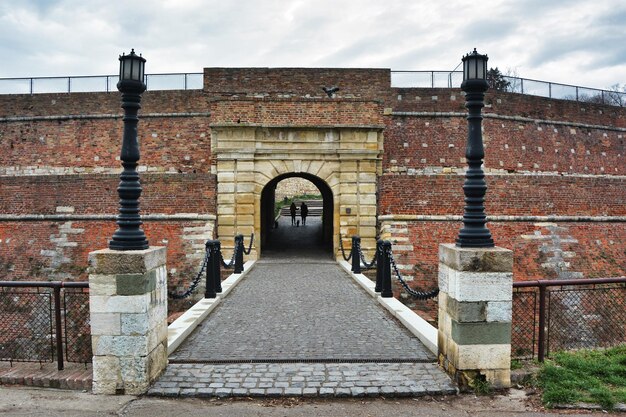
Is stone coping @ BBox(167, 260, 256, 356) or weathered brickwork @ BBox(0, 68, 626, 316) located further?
weathered brickwork @ BBox(0, 68, 626, 316)

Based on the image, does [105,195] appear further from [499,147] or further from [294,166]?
[499,147]

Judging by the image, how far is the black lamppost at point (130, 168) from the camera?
5.14 metres

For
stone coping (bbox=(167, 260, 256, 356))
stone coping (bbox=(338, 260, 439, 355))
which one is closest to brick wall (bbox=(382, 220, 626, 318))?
stone coping (bbox=(338, 260, 439, 355))

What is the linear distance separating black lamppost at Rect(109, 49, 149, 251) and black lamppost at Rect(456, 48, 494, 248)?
11.4ft

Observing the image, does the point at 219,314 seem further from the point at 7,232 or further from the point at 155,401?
the point at 7,232

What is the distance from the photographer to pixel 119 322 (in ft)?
16.2

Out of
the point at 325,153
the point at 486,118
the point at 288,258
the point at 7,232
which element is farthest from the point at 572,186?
the point at 7,232

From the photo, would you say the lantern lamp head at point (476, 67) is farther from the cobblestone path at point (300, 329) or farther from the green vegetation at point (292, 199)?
the green vegetation at point (292, 199)

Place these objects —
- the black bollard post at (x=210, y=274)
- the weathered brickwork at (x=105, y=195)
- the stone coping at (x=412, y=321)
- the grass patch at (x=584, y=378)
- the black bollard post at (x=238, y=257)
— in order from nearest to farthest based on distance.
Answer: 1. the grass patch at (x=584, y=378)
2. the stone coping at (x=412, y=321)
3. the black bollard post at (x=210, y=274)
4. the black bollard post at (x=238, y=257)
5. the weathered brickwork at (x=105, y=195)

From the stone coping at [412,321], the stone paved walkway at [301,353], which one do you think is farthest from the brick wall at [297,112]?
the stone paved walkway at [301,353]

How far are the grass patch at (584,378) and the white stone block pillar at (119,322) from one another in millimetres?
3991

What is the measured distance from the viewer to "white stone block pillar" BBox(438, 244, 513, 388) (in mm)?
5004

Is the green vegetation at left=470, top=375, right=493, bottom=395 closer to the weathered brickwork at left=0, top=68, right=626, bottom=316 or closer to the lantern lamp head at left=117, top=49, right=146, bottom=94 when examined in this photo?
the lantern lamp head at left=117, top=49, right=146, bottom=94

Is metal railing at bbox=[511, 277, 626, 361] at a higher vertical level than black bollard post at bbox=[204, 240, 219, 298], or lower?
lower
